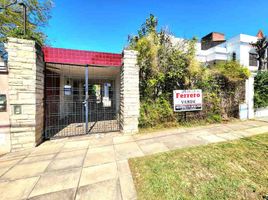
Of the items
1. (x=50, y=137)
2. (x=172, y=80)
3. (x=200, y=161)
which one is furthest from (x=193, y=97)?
(x=50, y=137)

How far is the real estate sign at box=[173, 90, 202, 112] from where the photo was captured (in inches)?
218

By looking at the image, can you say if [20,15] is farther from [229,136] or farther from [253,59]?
[253,59]

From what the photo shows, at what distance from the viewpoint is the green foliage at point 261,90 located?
6898 mm

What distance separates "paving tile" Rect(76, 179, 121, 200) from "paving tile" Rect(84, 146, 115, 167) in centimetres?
74

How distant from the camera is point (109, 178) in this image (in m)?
2.45

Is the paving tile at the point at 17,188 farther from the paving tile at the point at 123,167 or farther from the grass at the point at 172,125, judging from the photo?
the grass at the point at 172,125

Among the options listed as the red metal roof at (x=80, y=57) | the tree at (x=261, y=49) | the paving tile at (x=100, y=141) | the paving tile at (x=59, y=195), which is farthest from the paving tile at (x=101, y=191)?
the tree at (x=261, y=49)

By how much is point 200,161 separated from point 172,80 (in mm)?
3552

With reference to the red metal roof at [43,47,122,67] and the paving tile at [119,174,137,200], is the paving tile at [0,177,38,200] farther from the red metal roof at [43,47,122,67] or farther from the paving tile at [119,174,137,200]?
the red metal roof at [43,47,122,67]

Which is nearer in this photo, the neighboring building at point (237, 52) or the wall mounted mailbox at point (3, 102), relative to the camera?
the wall mounted mailbox at point (3, 102)

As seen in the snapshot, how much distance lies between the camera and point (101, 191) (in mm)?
2129

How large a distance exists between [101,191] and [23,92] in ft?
11.5

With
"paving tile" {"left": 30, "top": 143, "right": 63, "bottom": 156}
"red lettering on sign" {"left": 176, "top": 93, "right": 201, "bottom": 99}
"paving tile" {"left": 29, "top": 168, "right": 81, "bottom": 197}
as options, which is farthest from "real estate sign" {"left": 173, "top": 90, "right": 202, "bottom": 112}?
"paving tile" {"left": 30, "top": 143, "right": 63, "bottom": 156}

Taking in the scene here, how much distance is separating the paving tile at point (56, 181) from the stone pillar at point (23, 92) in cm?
191
